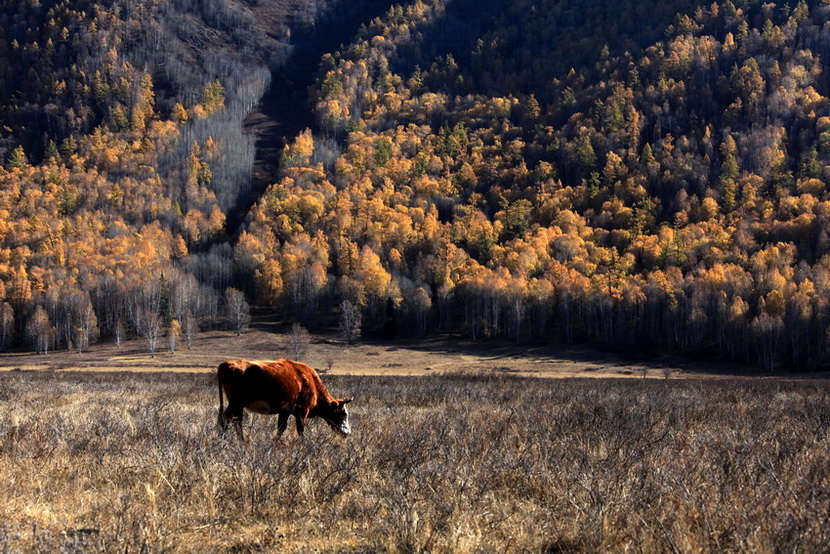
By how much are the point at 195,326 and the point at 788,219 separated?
94748 mm

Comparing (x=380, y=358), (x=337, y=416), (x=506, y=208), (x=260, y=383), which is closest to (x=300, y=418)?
Result: (x=337, y=416)

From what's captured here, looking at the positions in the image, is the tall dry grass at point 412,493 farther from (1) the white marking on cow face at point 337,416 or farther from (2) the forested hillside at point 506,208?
(2) the forested hillside at point 506,208

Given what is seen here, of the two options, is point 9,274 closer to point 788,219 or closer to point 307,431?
point 307,431

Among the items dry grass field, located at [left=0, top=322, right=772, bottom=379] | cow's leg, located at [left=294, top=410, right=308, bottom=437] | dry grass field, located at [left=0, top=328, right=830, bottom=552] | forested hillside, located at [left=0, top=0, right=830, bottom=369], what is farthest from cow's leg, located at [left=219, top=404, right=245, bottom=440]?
forested hillside, located at [left=0, top=0, right=830, bottom=369]

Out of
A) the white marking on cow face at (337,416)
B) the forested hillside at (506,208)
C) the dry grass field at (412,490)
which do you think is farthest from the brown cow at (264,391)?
the forested hillside at (506,208)

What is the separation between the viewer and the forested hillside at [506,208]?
9062 centimetres

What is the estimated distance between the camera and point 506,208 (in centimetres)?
13538

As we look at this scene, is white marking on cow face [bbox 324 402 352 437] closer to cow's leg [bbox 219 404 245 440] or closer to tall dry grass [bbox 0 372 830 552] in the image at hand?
tall dry grass [bbox 0 372 830 552]

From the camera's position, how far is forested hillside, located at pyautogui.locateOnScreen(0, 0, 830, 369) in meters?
90.6

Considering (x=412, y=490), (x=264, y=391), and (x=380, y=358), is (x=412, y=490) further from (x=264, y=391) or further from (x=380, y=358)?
(x=380, y=358)

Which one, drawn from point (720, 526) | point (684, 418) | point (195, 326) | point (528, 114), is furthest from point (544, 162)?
point (720, 526)

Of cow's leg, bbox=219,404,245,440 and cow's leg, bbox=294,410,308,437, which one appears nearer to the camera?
cow's leg, bbox=219,404,245,440

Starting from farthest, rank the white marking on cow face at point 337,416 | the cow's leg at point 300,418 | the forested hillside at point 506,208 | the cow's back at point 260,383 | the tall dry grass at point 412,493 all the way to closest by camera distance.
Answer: the forested hillside at point 506,208
the white marking on cow face at point 337,416
the cow's leg at point 300,418
the cow's back at point 260,383
the tall dry grass at point 412,493

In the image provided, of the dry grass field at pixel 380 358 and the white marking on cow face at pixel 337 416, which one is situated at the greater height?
the white marking on cow face at pixel 337 416
